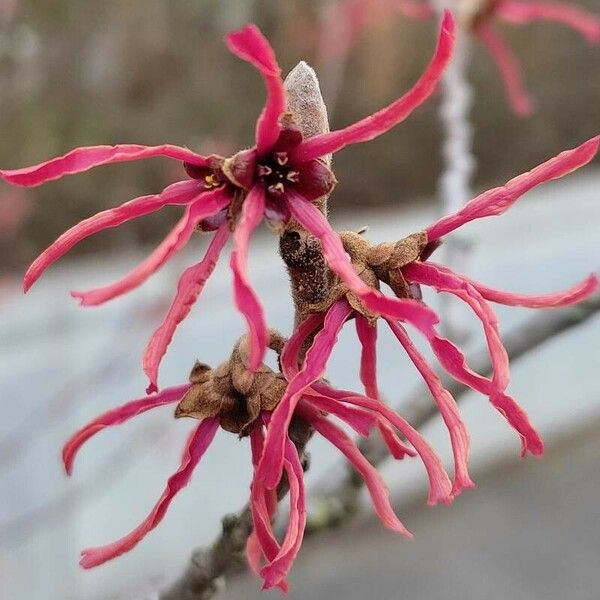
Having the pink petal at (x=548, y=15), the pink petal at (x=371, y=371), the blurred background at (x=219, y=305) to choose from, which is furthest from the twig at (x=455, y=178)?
the blurred background at (x=219, y=305)

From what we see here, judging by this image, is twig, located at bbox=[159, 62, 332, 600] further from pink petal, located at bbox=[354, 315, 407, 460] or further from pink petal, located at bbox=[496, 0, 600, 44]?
pink petal, located at bbox=[496, 0, 600, 44]

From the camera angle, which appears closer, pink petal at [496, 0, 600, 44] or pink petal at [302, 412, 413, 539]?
pink petal at [302, 412, 413, 539]

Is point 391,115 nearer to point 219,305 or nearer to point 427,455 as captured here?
point 427,455

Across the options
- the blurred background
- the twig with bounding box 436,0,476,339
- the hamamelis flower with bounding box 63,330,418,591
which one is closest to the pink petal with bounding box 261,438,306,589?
the hamamelis flower with bounding box 63,330,418,591

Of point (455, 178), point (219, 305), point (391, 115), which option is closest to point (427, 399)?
point (455, 178)

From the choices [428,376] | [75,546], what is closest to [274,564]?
[428,376]

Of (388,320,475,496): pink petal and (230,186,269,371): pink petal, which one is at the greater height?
(230,186,269,371): pink petal

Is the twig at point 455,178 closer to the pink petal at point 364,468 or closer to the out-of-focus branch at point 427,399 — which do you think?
the out-of-focus branch at point 427,399
